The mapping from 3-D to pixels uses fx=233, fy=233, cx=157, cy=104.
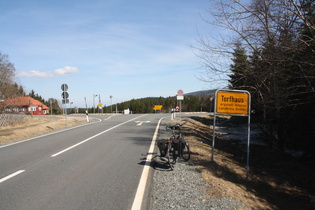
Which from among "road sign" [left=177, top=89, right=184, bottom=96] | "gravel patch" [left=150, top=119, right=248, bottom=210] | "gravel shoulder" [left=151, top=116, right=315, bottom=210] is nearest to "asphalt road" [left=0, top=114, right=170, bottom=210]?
"gravel patch" [left=150, top=119, right=248, bottom=210]

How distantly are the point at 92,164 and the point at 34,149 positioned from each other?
3635mm

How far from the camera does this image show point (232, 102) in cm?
669

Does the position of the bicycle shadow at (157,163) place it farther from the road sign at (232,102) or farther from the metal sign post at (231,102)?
the road sign at (232,102)

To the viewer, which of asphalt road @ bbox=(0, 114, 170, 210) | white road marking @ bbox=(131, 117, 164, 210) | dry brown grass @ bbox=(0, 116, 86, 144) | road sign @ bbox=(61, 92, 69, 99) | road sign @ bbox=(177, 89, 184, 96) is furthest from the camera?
road sign @ bbox=(177, 89, 184, 96)

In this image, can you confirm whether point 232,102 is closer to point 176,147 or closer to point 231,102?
point 231,102

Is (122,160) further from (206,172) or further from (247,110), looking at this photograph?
(247,110)

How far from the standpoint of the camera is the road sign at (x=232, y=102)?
21.7 feet

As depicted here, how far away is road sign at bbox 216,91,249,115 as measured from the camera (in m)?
6.62

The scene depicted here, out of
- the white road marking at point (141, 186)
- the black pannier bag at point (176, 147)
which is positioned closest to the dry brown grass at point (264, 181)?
the black pannier bag at point (176, 147)

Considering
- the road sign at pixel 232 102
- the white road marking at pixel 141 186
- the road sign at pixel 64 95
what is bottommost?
the white road marking at pixel 141 186

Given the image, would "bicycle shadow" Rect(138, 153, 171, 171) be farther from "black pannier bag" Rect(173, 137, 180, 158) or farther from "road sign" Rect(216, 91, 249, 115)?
"road sign" Rect(216, 91, 249, 115)

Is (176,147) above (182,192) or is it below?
above

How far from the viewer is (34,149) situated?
29.0 feet

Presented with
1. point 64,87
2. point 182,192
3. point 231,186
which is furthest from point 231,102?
point 64,87
